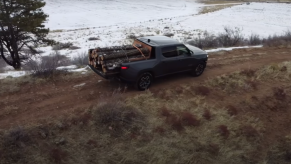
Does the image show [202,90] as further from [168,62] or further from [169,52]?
[169,52]

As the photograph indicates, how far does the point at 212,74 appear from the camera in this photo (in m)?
10.9

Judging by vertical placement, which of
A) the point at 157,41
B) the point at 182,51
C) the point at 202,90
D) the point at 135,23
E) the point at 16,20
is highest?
the point at 135,23

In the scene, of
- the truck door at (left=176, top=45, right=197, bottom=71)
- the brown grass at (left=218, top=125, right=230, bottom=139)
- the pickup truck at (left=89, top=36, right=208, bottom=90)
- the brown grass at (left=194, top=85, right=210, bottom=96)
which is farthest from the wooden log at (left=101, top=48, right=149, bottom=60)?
the brown grass at (left=218, top=125, right=230, bottom=139)

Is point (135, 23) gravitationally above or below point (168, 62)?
above

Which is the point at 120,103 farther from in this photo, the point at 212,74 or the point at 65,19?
the point at 65,19

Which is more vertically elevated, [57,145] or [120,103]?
[120,103]

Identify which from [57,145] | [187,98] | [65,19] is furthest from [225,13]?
[57,145]

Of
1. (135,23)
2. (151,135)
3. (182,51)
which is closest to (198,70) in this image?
(182,51)

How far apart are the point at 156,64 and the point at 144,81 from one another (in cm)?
73

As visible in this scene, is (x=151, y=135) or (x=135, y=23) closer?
(x=151, y=135)

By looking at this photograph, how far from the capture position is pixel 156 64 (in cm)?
884

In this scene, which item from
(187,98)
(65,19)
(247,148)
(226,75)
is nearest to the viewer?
(247,148)

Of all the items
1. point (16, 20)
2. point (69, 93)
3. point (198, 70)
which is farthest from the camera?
point (16, 20)

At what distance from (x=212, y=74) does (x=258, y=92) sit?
6.42 ft
